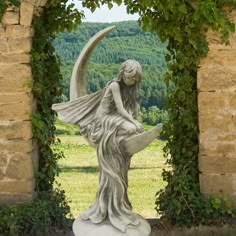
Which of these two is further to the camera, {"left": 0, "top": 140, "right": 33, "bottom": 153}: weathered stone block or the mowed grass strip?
the mowed grass strip

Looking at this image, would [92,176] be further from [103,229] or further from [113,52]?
[103,229]

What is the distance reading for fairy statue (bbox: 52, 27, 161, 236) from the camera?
6492 millimetres

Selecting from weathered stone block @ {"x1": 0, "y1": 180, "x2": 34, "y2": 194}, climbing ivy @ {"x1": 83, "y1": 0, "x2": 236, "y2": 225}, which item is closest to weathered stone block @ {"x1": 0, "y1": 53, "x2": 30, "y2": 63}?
climbing ivy @ {"x1": 83, "y1": 0, "x2": 236, "y2": 225}

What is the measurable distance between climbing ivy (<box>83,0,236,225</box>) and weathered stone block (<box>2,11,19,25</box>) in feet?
3.30

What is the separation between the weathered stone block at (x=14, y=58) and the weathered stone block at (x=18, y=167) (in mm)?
941

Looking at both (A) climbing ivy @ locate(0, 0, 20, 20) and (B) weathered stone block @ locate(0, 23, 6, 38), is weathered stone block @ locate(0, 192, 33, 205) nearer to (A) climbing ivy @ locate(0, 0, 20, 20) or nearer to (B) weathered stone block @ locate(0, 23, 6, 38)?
(B) weathered stone block @ locate(0, 23, 6, 38)

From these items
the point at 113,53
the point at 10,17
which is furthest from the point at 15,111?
the point at 113,53

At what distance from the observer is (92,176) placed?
38.2 ft

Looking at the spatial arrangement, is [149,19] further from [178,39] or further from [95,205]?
[95,205]

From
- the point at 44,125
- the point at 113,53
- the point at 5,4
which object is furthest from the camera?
the point at 113,53

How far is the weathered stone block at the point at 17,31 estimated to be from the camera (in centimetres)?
769

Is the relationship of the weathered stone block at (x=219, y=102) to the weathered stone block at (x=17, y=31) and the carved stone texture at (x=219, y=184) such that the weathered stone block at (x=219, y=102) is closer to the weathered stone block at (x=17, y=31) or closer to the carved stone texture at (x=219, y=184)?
the carved stone texture at (x=219, y=184)

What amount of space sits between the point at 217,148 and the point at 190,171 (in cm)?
40

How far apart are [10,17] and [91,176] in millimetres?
4434
